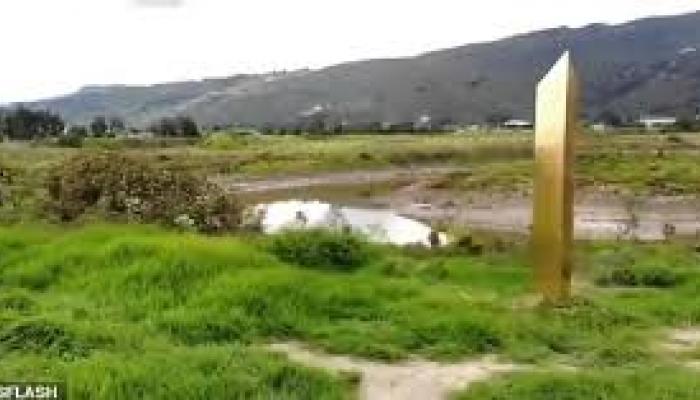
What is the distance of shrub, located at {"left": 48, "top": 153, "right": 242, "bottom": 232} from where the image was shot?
1688 centimetres

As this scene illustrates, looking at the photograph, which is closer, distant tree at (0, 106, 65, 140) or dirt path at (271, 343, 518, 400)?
dirt path at (271, 343, 518, 400)

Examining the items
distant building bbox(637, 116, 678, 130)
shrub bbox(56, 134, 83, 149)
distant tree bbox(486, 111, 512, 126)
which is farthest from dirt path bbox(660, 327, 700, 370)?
distant tree bbox(486, 111, 512, 126)

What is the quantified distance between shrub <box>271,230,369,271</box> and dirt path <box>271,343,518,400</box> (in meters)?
3.49

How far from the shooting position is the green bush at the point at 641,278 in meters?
14.4

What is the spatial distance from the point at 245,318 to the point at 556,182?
381 centimetres

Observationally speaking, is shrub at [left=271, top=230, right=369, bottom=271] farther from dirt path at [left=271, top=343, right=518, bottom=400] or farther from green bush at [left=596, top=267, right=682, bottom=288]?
dirt path at [left=271, top=343, right=518, bottom=400]

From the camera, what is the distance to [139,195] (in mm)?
17031

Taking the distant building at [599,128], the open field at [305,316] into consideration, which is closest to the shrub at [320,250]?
→ the open field at [305,316]

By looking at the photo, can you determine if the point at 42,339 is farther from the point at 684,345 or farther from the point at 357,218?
the point at 357,218

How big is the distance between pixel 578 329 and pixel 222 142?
78.4 m

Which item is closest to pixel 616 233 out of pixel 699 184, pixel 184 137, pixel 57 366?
pixel 699 184

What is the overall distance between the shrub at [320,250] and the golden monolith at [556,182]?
228 centimetres

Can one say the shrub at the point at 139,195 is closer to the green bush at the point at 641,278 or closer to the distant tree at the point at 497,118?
the green bush at the point at 641,278

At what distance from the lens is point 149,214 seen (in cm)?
1677
